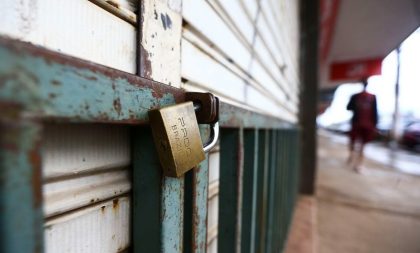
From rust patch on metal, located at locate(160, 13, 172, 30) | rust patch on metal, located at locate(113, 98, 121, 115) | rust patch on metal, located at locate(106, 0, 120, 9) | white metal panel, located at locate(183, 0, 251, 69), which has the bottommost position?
rust patch on metal, located at locate(113, 98, 121, 115)

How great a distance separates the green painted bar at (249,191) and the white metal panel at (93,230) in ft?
1.91

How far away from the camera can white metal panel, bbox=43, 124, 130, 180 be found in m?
0.36

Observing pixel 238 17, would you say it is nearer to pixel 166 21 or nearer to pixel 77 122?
pixel 166 21

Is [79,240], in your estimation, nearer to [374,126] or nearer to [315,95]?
[315,95]

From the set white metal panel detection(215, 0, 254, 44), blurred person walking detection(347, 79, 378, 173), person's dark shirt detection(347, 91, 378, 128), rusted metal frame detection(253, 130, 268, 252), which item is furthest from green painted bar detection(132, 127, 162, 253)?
person's dark shirt detection(347, 91, 378, 128)

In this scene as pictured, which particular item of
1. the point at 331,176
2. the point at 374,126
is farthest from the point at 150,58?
the point at 374,126

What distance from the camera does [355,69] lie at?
918cm

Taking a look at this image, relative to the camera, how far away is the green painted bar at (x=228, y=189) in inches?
32.1

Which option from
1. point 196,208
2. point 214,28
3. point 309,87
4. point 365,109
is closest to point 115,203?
point 196,208

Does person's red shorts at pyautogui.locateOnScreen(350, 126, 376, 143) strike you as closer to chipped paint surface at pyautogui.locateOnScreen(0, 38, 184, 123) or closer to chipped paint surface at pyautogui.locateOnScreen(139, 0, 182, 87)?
chipped paint surface at pyautogui.locateOnScreen(139, 0, 182, 87)

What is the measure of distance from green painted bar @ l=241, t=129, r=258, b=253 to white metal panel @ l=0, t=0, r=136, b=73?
639 mm

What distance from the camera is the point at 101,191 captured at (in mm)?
451

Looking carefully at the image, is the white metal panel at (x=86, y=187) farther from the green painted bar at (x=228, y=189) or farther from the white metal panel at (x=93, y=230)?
the green painted bar at (x=228, y=189)

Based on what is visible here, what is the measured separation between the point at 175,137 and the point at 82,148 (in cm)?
16
